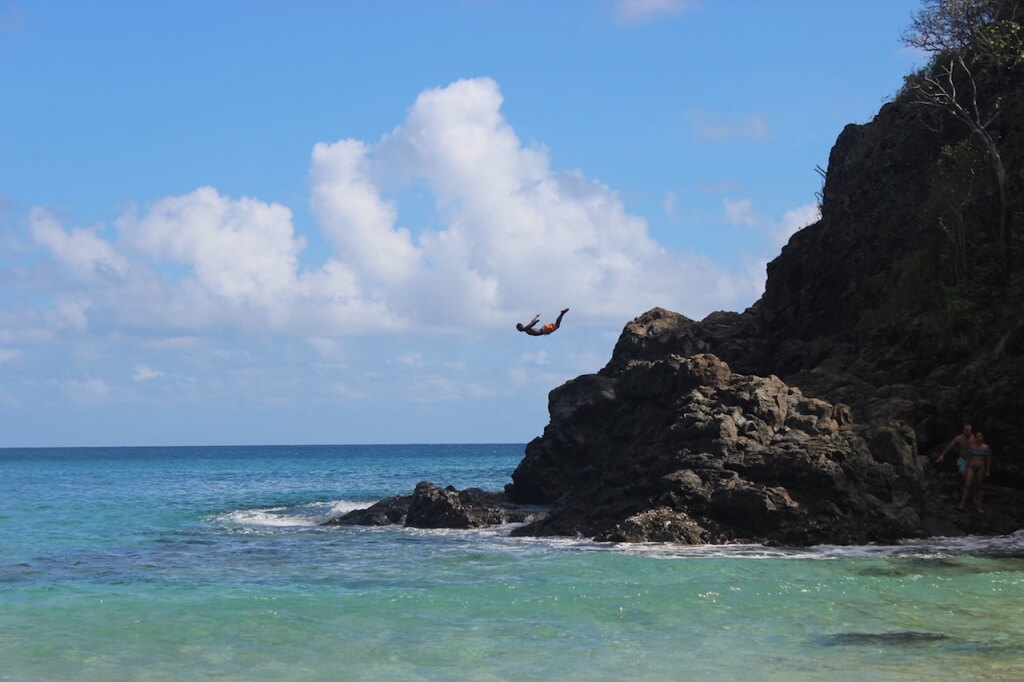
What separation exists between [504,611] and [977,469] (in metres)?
14.4

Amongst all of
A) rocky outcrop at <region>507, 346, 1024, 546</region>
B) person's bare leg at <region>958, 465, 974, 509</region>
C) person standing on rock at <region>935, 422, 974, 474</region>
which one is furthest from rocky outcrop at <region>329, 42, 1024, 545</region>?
person standing on rock at <region>935, 422, 974, 474</region>

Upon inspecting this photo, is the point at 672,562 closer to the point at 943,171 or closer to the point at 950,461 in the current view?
the point at 950,461

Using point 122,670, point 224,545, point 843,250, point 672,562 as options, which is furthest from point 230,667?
point 843,250

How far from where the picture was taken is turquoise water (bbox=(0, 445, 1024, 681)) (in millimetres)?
14359

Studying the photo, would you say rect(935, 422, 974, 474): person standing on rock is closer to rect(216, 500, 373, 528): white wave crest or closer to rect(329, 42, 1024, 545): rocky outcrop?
rect(329, 42, 1024, 545): rocky outcrop

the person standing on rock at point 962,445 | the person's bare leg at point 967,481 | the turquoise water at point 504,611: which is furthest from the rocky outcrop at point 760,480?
the turquoise water at point 504,611

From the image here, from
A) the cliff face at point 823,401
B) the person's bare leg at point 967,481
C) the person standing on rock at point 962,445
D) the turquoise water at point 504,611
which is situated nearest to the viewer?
the turquoise water at point 504,611

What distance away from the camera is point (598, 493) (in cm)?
3020

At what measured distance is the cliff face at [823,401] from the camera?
85.2 feet

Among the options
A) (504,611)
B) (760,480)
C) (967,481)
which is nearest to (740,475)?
(760,480)

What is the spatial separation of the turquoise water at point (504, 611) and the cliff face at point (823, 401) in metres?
1.56

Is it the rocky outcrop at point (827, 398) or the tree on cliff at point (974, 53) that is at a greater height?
the tree on cliff at point (974, 53)

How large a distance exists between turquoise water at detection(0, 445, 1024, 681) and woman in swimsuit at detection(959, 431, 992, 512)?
4.76 feet

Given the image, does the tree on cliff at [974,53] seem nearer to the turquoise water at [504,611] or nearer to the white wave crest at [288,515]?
the turquoise water at [504,611]
